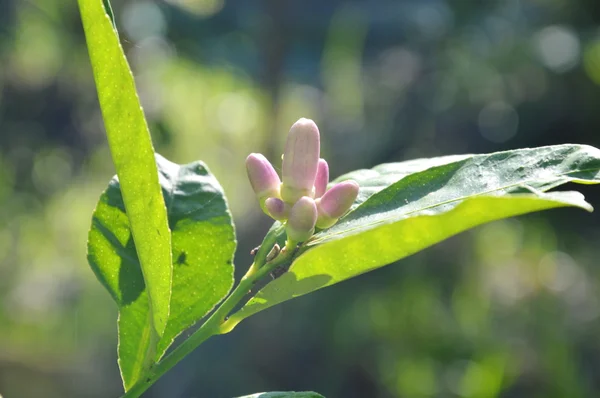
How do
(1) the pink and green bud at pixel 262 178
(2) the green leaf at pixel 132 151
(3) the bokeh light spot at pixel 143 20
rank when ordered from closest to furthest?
(2) the green leaf at pixel 132 151
(1) the pink and green bud at pixel 262 178
(3) the bokeh light spot at pixel 143 20

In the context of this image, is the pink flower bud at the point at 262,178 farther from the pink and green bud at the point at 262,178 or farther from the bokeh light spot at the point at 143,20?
the bokeh light spot at the point at 143,20

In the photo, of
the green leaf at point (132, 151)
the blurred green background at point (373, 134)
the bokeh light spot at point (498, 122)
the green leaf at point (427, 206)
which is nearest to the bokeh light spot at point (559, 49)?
the blurred green background at point (373, 134)

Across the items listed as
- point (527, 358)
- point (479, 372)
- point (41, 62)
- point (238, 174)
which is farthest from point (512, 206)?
point (238, 174)

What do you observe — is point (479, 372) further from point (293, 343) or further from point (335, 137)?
point (335, 137)

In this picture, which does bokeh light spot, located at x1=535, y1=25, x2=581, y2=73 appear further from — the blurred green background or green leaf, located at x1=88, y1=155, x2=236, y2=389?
green leaf, located at x1=88, y1=155, x2=236, y2=389

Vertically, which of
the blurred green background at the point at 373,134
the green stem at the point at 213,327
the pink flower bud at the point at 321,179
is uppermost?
the pink flower bud at the point at 321,179

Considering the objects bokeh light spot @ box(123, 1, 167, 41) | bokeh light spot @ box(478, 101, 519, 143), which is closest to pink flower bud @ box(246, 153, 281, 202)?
bokeh light spot @ box(123, 1, 167, 41)

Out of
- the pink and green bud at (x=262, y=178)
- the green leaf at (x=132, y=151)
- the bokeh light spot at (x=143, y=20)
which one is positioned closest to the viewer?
the green leaf at (x=132, y=151)
